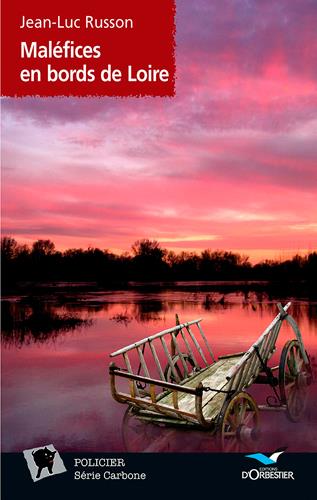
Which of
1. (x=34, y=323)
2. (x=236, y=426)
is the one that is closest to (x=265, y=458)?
(x=236, y=426)

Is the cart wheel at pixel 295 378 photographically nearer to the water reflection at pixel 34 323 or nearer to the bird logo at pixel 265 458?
the bird logo at pixel 265 458

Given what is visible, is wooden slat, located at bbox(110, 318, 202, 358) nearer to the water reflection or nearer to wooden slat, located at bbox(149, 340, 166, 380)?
wooden slat, located at bbox(149, 340, 166, 380)

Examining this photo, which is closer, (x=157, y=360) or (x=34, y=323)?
(x=157, y=360)

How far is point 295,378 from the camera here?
901 cm

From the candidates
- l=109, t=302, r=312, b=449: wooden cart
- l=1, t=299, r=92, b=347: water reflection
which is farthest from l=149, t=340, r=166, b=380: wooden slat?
l=1, t=299, r=92, b=347: water reflection

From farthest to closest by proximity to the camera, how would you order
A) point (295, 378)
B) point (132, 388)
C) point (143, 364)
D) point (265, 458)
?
point (295, 378)
point (143, 364)
point (132, 388)
point (265, 458)

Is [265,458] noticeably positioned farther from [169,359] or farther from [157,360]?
[169,359]

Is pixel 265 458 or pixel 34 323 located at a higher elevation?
pixel 34 323

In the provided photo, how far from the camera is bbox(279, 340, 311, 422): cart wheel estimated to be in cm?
824

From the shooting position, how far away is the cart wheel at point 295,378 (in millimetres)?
8242

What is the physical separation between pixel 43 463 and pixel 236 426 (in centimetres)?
236

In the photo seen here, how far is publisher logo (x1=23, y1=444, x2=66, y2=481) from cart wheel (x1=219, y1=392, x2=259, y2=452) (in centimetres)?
193

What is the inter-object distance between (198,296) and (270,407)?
2036 cm

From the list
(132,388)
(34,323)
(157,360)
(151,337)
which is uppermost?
(151,337)
